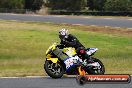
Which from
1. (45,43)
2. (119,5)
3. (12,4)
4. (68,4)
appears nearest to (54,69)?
(45,43)

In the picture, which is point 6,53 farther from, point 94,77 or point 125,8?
point 125,8

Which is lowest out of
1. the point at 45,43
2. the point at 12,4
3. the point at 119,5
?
the point at 12,4

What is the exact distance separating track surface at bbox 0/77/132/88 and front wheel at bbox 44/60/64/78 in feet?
0.66

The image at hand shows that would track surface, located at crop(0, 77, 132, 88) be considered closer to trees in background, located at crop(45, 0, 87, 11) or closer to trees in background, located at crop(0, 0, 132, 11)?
trees in background, located at crop(0, 0, 132, 11)

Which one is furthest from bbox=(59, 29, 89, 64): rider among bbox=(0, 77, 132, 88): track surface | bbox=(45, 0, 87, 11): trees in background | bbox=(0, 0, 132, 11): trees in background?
bbox=(45, 0, 87, 11): trees in background

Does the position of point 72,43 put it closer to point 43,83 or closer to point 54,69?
point 54,69

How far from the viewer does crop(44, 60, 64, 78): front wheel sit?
13867 millimetres

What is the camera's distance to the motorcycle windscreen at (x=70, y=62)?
13.8m

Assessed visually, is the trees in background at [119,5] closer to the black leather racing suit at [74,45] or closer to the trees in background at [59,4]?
the trees in background at [59,4]

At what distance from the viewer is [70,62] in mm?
13891

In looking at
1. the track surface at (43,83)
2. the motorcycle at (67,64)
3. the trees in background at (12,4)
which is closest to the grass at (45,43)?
the motorcycle at (67,64)

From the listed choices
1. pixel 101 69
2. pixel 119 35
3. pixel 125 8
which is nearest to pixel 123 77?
pixel 101 69

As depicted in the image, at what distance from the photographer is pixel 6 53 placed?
2534 cm

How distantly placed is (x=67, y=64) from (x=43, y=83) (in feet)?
4.84
